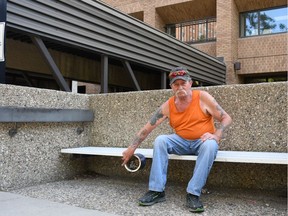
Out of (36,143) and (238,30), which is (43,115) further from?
(238,30)

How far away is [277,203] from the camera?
123 inches

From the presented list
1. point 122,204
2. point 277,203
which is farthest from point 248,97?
point 122,204

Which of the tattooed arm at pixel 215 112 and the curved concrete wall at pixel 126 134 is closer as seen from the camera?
the tattooed arm at pixel 215 112

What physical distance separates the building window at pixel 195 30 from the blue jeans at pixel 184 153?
14005 mm

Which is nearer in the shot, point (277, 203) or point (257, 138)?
point (277, 203)

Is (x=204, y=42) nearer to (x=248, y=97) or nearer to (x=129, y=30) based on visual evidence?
(x=129, y=30)

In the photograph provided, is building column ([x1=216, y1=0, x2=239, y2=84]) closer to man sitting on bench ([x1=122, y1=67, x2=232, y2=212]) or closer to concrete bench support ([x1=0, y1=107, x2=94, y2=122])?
concrete bench support ([x1=0, y1=107, x2=94, y2=122])

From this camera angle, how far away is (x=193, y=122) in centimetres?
322

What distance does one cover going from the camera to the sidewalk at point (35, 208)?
8.56 ft

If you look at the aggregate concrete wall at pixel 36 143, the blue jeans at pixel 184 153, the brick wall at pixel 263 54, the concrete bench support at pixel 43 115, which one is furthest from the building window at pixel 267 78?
the blue jeans at pixel 184 153

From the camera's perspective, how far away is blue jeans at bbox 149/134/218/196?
9.39 ft

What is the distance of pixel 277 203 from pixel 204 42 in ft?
46.3

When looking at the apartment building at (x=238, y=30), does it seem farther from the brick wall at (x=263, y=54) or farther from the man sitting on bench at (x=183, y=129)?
the man sitting on bench at (x=183, y=129)

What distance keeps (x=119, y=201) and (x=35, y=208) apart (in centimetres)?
80
